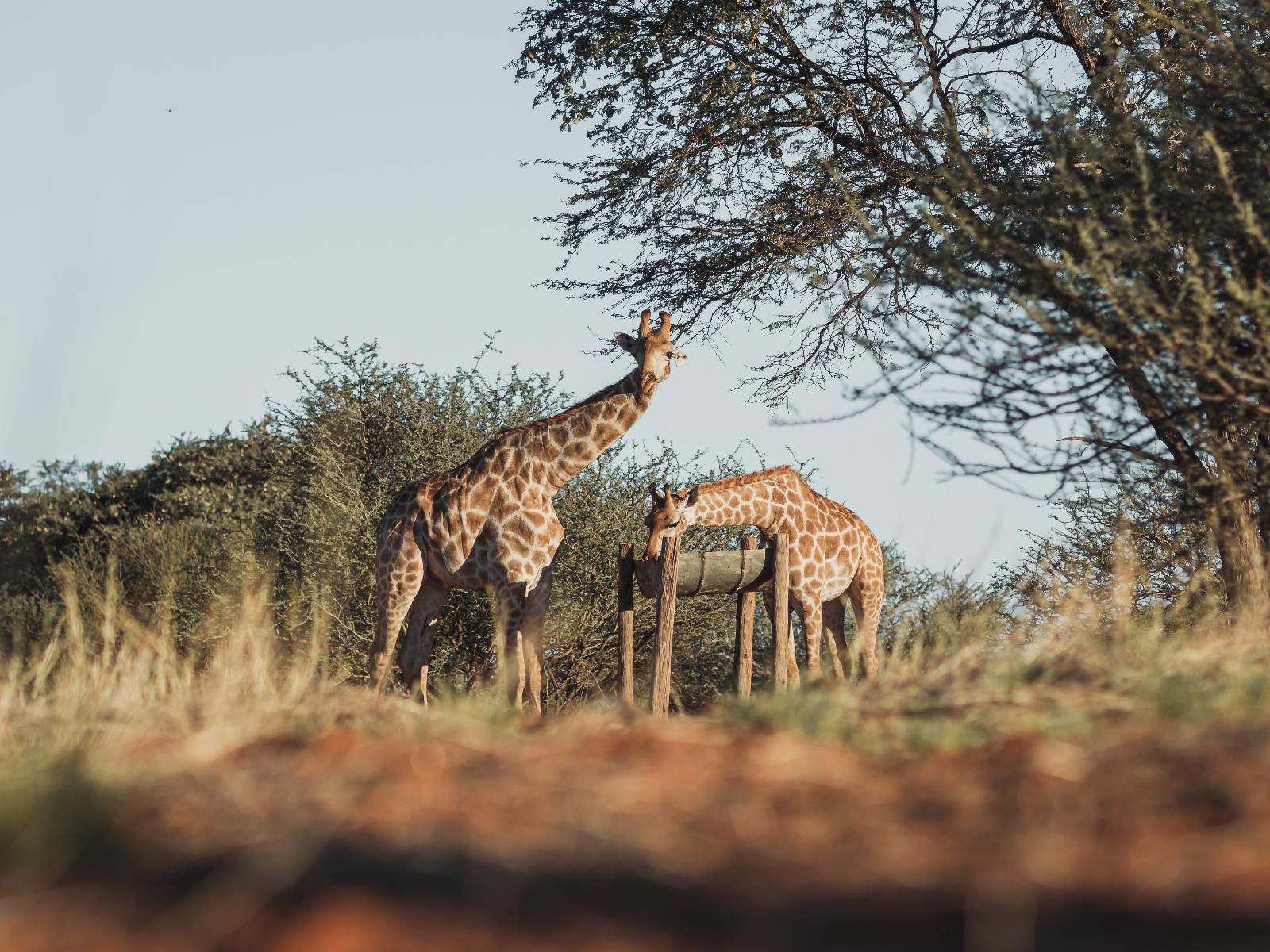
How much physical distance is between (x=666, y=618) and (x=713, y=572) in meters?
0.62

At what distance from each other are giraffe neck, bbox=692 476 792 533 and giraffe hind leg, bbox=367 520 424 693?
254 cm

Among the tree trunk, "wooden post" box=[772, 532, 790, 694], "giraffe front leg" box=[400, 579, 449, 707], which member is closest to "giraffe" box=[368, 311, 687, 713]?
"giraffe front leg" box=[400, 579, 449, 707]

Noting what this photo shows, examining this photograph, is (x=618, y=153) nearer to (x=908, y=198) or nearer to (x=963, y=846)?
(x=908, y=198)

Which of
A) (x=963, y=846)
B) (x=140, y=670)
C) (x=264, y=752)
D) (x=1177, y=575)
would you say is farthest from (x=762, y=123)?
(x=963, y=846)

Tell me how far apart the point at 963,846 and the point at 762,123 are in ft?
41.4

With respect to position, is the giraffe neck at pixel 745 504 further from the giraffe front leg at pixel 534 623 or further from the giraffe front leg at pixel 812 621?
the giraffe front leg at pixel 534 623

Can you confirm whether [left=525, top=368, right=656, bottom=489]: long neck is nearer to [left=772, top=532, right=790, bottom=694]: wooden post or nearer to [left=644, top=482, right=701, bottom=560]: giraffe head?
[left=644, top=482, right=701, bottom=560]: giraffe head

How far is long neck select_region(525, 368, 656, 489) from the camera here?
39.7 feet

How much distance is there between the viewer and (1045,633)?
8016 mm

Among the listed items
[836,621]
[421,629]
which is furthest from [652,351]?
[836,621]

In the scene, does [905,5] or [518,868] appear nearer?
[518,868]

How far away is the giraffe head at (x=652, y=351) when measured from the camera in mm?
11953

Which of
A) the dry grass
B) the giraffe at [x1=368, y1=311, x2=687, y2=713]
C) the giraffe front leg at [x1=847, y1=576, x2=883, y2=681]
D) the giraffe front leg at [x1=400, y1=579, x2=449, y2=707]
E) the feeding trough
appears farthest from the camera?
the giraffe front leg at [x1=847, y1=576, x2=883, y2=681]

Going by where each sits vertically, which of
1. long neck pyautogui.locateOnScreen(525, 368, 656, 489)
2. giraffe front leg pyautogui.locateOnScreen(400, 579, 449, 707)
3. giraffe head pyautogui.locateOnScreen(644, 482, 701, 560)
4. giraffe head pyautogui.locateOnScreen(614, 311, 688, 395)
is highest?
giraffe head pyautogui.locateOnScreen(614, 311, 688, 395)
